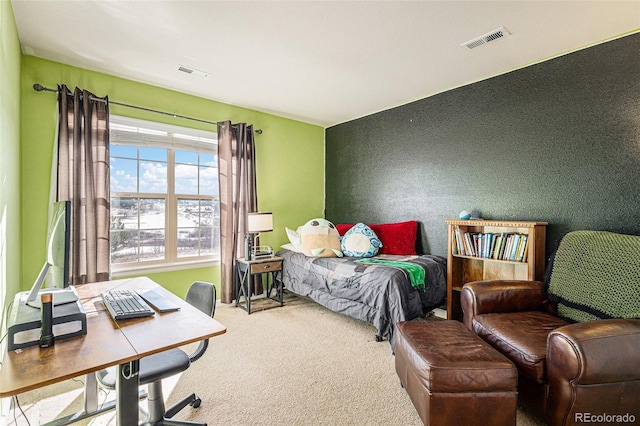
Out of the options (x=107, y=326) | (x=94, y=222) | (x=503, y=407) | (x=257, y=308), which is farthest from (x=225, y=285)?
(x=503, y=407)

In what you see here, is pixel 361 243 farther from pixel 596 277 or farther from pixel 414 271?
pixel 596 277

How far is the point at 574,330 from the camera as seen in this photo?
1516 mm

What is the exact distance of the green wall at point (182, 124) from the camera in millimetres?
2691

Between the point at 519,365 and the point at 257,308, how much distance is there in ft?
8.86

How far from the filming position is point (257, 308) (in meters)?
3.68

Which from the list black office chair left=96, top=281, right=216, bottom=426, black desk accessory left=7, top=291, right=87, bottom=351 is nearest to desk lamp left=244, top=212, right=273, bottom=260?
black office chair left=96, top=281, right=216, bottom=426

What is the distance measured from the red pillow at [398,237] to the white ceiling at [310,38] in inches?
61.7

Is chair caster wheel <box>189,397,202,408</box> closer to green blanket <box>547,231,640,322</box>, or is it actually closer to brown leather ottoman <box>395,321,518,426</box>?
brown leather ottoman <box>395,321,518,426</box>

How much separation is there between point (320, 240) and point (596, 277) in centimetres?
246

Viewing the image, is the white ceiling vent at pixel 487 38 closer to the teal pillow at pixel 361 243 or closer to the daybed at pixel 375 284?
the daybed at pixel 375 284

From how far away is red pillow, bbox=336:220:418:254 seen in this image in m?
3.64

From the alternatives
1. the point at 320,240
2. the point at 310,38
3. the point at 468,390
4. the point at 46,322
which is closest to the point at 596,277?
the point at 468,390

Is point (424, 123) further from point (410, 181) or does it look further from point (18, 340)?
point (18, 340)

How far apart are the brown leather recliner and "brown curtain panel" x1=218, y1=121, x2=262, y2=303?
2575mm
